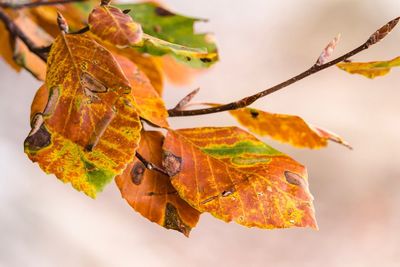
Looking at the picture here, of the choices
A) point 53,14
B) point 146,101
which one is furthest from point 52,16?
point 146,101

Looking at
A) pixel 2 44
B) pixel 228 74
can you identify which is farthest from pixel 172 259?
pixel 2 44

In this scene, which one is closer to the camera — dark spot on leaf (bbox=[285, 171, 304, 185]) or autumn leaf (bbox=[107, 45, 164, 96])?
dark spot on leaf (bbox=[285, 171, 304, 185])

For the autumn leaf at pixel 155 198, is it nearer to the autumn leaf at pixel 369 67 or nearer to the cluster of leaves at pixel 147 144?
the cluster of leaves at pixel 147 144

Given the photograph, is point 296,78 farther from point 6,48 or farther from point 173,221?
point 6,48

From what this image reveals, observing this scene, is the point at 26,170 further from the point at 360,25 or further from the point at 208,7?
the point at 360,25

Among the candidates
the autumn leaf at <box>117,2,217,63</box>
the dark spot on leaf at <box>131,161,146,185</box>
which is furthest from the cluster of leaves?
the autumn leaf at <box>117,2,217,63</box>

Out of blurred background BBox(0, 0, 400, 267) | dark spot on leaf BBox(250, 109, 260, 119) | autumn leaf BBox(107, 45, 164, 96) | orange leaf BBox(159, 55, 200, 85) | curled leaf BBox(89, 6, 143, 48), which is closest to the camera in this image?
curled leaf BBox(89, 6, 143, 48)

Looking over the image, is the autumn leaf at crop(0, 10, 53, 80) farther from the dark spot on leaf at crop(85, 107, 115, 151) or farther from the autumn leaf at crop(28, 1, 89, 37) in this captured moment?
the dark spot on leaf at crop(85, 107, 115, 151)
